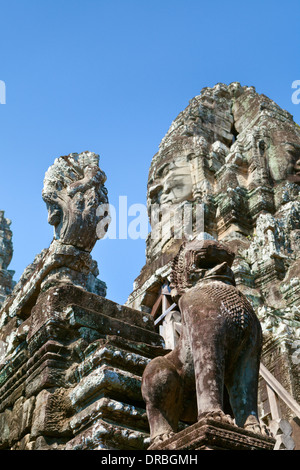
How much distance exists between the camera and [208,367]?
3.19 meters

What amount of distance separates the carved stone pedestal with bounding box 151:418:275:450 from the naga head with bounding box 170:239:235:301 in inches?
42.5

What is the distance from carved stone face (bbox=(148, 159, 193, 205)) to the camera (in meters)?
19.9

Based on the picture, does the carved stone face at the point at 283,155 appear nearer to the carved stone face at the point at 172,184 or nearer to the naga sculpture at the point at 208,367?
the carved stone face at the point at 172,184

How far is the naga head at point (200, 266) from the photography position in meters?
3.75

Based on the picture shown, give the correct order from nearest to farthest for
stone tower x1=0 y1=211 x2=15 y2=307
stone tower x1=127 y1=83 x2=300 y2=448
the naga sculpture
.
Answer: the naga sculpture
stone tower x1=127 y1=83 x2=300 y2=448
stone tower x1=0 y1=211 x2=15 y2=307

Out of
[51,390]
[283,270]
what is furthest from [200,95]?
[51,390]

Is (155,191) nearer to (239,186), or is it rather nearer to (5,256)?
(239,186)

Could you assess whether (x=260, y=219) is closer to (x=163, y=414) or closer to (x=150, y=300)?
(x=150, y=300)

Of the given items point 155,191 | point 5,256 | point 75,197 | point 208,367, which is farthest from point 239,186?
point 208,367

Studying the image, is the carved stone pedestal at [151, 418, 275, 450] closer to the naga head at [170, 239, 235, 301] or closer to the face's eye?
the naga head at [170, 239, 235, 301]

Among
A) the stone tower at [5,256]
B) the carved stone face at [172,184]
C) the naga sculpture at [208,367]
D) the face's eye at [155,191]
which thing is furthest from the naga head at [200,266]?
the face's eye at [155,191]

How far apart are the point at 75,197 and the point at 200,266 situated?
1910 mm

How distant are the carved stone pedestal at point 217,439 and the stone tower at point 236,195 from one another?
7.61 m

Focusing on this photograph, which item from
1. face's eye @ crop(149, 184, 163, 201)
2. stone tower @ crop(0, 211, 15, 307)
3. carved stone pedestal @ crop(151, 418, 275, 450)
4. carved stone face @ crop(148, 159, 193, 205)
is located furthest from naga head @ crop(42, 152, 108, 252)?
face's eye @ crop(149, 184, 163, 201)
